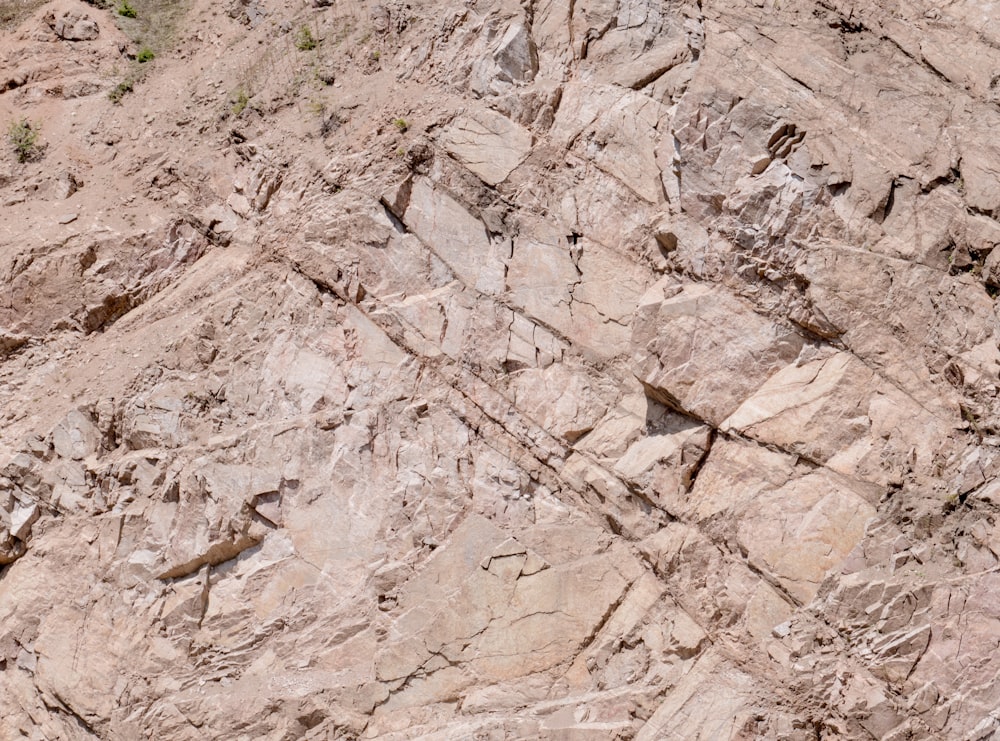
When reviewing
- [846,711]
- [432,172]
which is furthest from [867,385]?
[432,172]

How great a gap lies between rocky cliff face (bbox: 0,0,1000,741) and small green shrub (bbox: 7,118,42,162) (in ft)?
7.08

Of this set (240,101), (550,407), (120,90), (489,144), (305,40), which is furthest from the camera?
(120,90)

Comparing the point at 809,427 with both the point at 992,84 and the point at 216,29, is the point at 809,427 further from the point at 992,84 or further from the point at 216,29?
the point at 216,29

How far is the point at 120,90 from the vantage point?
13.7m

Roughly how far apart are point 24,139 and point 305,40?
406 centimetres

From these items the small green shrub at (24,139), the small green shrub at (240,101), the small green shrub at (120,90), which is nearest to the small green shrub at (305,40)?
the small green shrub at (240,101)

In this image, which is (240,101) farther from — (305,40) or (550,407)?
(550,407)

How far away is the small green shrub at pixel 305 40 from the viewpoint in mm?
12820

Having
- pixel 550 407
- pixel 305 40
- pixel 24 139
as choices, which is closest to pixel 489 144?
pixel 550 407

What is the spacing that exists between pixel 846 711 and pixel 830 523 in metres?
1.49

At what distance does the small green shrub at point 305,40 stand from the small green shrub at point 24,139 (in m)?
3.77

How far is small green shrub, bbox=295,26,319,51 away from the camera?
12820mm

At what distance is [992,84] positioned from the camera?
31.4 ft

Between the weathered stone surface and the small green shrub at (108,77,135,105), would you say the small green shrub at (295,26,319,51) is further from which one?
the weathered stone surface
